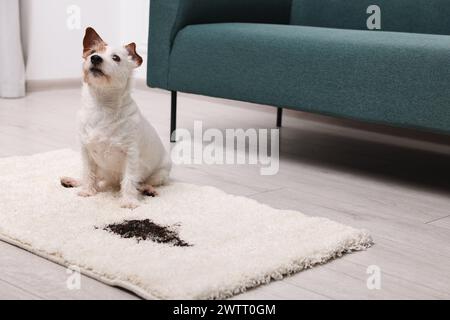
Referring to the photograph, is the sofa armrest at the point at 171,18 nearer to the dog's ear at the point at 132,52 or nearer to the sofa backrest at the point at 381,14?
the sofa backrest at the point at 381,14

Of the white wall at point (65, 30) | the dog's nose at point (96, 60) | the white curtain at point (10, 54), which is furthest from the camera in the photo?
the white wall at point (65, 30)

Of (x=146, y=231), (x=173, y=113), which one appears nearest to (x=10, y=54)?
(x=173, y=113)

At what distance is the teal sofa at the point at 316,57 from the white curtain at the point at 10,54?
1.14m

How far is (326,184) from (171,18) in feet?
2.85

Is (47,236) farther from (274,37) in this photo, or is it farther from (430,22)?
(430,22)

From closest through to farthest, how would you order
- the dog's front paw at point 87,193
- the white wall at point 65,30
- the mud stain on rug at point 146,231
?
1. the mud stain on rug at point 146,231
2. the dog's front paw at point 87,193
3. the white wall at point 65,30

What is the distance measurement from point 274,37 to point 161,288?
1.29 meters

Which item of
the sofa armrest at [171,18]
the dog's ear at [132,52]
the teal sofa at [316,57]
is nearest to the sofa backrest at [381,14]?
the teal sofa at [316,57]

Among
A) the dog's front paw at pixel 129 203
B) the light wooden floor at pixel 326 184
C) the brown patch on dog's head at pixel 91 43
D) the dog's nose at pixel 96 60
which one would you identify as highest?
the brown patch on dog's head at pixel 91 43

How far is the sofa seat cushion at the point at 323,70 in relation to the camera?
81.6 inches

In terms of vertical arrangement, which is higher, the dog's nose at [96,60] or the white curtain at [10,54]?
the dog's nose at [96,60]

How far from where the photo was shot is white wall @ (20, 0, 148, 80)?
371cm

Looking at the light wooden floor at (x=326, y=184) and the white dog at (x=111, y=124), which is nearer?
the light wooden floor at (x=326, y=184)
